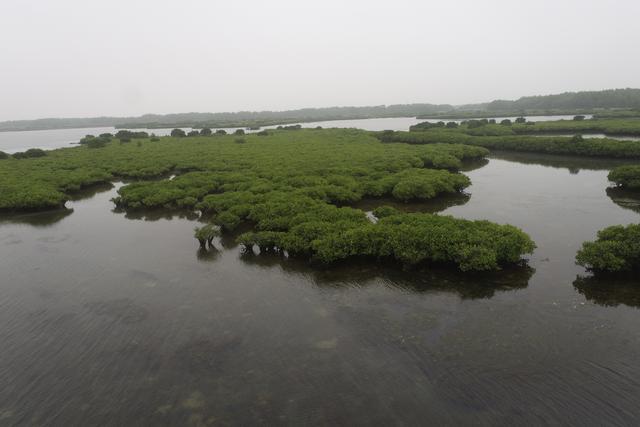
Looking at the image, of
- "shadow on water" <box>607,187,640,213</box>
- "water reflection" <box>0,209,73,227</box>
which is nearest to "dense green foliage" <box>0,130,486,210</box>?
"water reflection" <box>0,209,73,227</box>

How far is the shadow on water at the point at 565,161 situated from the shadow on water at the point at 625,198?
899 centimetres

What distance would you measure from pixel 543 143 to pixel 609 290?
43642mm

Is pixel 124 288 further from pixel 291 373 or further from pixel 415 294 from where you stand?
pixel 415 294

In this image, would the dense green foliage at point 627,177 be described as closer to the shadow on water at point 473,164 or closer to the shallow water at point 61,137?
the shadow on water at point 473,164

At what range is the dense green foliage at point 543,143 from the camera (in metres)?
44.7

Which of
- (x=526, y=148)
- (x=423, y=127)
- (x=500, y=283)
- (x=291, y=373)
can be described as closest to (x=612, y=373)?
(x=500, y=283)

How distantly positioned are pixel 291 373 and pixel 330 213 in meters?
12.0

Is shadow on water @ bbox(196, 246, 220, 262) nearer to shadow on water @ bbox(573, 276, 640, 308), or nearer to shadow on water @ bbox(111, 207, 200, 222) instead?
shadow on water @ bbox(111, 207, 200, 222)

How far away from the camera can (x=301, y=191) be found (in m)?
28.7

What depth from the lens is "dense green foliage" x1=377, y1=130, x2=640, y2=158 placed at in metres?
44.7

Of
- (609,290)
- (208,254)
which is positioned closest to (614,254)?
(609,290)

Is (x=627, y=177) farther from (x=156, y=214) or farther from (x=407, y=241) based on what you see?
(x=156, y=214)

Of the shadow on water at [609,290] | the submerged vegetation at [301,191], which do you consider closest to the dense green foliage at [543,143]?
the submerged vegetation at [301,191]

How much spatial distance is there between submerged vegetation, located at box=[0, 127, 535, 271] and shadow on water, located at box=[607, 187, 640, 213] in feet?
34.7
